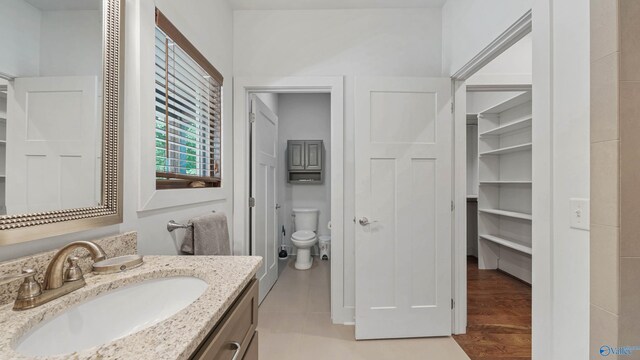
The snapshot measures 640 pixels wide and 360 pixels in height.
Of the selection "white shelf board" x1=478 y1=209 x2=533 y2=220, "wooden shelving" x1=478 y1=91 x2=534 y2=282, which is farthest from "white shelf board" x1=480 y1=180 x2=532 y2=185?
"white shelf board" x1=478 y1=209 x2=533 y2=220

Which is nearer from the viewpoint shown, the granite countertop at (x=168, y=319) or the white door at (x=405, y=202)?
the granite countertop at (x=168, y=319)

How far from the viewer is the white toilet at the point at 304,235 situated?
3.21 metres

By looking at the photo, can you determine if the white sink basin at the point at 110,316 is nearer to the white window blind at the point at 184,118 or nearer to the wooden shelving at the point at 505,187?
the white window blind at the point at 184,118

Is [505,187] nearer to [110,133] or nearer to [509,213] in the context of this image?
[509,213]

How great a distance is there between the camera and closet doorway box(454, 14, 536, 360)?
187cm

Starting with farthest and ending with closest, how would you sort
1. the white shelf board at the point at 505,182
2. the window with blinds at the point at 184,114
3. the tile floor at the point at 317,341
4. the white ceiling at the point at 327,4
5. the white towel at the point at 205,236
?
the white shelf board at the point at 505,182
the white ceiling at the point at 327,4
the tile floor at the point at 317,341
the white towel at the point at 205,236
the window with blinds at the point at 184,114

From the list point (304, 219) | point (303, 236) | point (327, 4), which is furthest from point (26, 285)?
point (304, 219)

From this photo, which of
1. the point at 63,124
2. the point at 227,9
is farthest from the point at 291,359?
the point at 227,9

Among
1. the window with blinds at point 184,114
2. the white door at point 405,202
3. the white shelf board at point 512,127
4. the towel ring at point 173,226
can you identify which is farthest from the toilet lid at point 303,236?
the white shelf board at point 512,127

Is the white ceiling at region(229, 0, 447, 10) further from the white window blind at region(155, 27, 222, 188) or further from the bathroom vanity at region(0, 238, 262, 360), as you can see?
the bathroom vanity at region(0, 238, 262, 360)

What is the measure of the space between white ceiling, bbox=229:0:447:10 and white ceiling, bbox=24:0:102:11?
1444 millimetres

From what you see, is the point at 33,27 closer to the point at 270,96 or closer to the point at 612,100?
the point at 612,100
